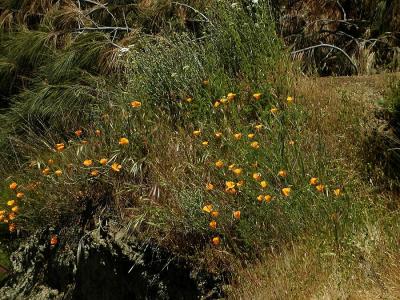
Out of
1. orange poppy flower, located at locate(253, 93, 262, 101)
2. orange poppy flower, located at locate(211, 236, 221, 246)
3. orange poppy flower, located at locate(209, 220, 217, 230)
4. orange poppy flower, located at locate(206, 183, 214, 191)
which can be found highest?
orange poppy flower, located at locate(253, 93, 262, 101)

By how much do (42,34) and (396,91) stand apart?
4.27m

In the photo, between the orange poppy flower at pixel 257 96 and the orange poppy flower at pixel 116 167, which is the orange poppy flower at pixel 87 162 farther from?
the orange poppy flower at pixel 257 96

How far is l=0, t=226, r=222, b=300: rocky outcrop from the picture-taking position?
4.71 m

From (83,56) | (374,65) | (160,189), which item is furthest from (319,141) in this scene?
(83,56)

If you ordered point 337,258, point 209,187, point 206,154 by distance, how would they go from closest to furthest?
point 337,258, point 209,187, point 206,154

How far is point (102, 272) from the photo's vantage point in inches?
209

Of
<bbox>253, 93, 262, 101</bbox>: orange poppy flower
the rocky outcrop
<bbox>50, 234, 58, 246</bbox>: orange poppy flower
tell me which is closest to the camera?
the rocky outcrop

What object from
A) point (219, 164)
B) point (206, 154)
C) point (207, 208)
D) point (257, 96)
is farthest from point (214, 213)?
point (257, 96)

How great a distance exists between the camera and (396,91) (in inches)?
197

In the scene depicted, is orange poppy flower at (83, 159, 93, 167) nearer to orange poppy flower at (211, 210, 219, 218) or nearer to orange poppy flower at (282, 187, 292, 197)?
orange poppy flower at (211, 210, 219, 218)

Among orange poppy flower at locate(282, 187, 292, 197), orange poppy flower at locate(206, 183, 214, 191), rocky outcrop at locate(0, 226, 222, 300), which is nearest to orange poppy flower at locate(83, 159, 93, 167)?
rocky outcrop at locate(0, 226, 222, 300)

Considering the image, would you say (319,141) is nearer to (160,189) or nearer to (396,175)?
(396,175)

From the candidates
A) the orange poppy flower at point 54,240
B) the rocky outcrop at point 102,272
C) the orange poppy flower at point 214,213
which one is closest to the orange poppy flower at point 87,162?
the rocky outcrop at point 102,272

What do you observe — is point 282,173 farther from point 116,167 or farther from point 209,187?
point 116,167
